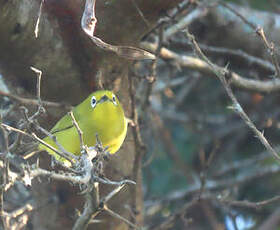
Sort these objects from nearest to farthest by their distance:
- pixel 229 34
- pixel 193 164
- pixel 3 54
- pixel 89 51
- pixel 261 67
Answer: pixel 3 54
pixel 89 51
pixel 261 67
pixel 229 34
pixel 193 164

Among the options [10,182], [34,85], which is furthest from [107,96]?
[10,182]

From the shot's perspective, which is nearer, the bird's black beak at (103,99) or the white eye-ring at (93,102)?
the bird's black beak at (103,99)

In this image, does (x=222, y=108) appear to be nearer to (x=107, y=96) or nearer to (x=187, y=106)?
(x=187, y=106)

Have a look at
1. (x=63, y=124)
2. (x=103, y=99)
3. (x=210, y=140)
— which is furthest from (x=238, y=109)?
(x=210, y=140)

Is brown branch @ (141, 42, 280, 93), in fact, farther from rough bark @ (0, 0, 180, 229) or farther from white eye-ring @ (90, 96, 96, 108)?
white eye-ring @ (90, 96, 96, 108)

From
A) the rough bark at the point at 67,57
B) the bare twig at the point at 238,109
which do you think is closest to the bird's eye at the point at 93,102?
the rough bark at the point at 67,57

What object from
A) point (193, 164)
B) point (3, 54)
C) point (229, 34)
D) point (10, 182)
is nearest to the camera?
point (10, 182)

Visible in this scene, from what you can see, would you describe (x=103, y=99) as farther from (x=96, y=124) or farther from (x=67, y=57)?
(x=67, y=57)

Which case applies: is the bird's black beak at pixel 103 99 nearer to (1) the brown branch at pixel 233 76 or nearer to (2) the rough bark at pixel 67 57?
(2) the rough bark at pixel 67 57

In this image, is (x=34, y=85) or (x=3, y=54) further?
(x=34, y=85)
